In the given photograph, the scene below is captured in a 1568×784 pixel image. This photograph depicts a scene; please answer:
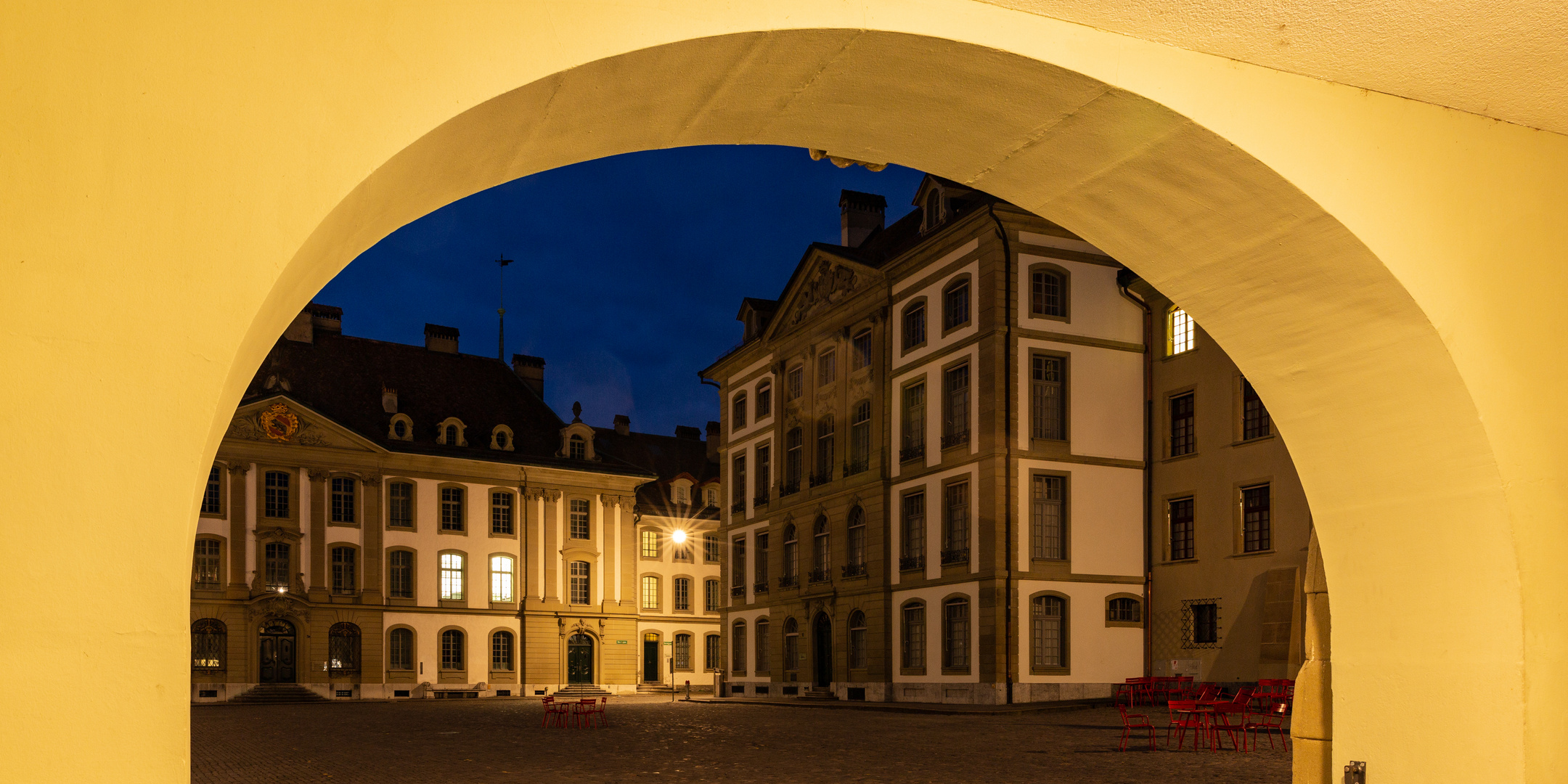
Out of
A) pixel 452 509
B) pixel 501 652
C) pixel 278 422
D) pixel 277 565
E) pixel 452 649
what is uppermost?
pixel 278 422

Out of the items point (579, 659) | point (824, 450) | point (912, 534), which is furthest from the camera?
point (579, 659)

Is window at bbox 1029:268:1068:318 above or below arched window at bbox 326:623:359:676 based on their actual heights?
above

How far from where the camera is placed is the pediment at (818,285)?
1464 inches

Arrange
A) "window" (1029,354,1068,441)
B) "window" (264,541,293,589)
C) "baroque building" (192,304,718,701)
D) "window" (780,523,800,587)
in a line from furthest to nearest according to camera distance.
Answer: "window" (264,541,293,589)
"baroque building" (192,304,718,701)
"window" (780,523,800,587)
"window" (1029,354,1068,441)

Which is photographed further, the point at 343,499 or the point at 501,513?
the point at 501,513

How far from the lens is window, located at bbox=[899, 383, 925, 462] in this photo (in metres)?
33.9

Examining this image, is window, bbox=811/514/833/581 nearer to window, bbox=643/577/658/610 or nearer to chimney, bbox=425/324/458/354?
window, bbox=643/577/658/610

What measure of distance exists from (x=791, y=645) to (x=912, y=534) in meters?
8.16

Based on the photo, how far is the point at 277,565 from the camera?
48938mm

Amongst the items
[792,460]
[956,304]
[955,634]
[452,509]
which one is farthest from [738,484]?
[955,634]

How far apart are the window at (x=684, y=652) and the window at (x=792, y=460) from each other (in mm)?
20340

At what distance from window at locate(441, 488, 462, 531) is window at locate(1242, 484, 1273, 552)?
112 ft

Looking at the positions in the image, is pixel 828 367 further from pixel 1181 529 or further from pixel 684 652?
pixel 684 652

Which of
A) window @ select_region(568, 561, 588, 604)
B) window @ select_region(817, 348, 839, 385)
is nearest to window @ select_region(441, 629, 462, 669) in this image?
window @ select_region(568, 561, 588, 604)
